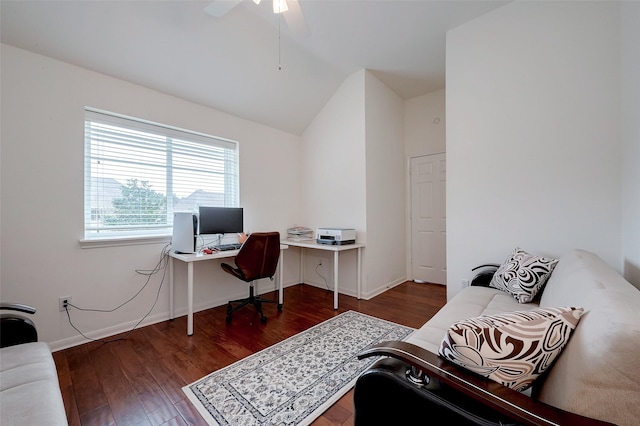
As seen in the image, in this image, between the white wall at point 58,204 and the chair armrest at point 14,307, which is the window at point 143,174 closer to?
the white wall at point 58,204

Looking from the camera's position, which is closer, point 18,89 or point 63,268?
point 18,89

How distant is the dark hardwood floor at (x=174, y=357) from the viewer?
1444 millimetres

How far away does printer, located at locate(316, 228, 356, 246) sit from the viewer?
123 inches

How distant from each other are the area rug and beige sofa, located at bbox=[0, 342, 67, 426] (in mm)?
714

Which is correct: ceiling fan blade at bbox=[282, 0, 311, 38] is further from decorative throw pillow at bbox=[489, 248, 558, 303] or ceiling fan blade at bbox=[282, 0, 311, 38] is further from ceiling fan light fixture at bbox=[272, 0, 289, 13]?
decorative throw pillow at bbox=[489, 248, 558, 303]

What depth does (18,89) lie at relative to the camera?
76.0 inches

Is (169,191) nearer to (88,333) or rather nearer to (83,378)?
(88,333)

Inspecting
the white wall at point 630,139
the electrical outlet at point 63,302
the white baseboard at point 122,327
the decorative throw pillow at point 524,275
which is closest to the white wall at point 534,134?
the white wall at point 630,139

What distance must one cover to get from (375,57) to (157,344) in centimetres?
376

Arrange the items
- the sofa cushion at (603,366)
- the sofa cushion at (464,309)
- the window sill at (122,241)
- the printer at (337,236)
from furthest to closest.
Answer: the printer at (337,236) < the window sill at (122,241) < the sofa cushion at (464,309) < the sofa cushion at (603,366)

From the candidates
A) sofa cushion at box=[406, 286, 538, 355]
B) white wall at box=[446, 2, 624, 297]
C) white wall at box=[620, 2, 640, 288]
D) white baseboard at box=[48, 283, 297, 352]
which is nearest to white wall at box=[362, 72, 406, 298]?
white wall at box=[446, 2, 624, 297]

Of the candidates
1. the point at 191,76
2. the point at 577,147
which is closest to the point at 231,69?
the point at 191,76

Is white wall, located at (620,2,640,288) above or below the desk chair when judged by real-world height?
above

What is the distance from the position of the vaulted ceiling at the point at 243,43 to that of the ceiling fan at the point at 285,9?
0.35 ft
